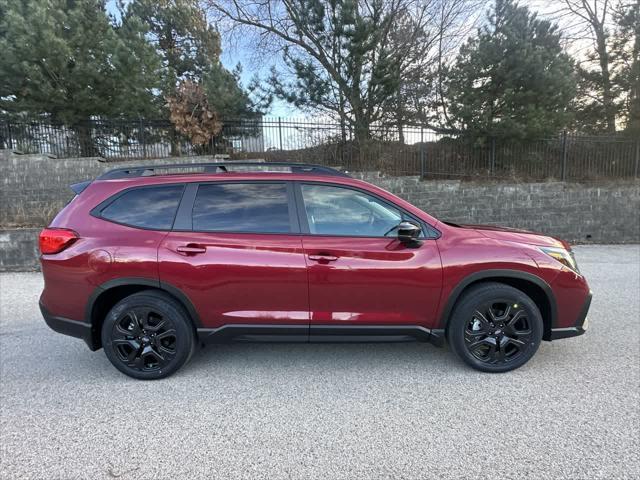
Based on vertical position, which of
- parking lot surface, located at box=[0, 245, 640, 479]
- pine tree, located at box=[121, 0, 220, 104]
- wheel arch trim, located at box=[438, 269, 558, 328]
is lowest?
parking lot surface, located at box=[0, 245, 640, 479]

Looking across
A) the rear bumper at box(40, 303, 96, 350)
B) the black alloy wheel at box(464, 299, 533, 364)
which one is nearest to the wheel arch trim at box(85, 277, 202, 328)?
the rear bumper at box(40, 303, 96, 350)

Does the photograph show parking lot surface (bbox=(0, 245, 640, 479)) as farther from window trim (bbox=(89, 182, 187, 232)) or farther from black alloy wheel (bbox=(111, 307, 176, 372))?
window trim (bbox=(89, 182, 187, 232))

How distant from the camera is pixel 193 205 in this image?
10.5 ft

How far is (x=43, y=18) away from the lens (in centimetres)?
943

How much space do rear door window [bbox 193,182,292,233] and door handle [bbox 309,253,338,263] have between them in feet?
1.01

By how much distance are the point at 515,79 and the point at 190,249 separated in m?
10.7

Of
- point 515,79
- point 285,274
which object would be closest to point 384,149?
point 515,79

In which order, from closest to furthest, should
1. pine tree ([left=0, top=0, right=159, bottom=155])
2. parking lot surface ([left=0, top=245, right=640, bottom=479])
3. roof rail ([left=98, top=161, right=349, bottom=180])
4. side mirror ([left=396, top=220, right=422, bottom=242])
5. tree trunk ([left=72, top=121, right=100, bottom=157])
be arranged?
1. parking lot surface ([left=0, top=245, right=640, bottom=479])
2. side mirror ([left=396, top=220, right=422, bottom=242])
3. roof rail ([left=98, top=161, right=349, bottom=180])
4. pine tree ([left=0, top=0, right=159, bottom=155])
5. tree trunk ([left=72, top=121, right=100, bottom=157])

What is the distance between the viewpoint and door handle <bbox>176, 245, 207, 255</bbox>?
306 centimetres

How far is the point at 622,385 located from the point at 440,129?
32.0ft

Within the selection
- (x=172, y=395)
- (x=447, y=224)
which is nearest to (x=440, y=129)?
(x=447, y=224)

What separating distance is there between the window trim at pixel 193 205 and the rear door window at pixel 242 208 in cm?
2

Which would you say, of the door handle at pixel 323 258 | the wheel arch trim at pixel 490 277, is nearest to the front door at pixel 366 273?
the door handle at pixel 323 258

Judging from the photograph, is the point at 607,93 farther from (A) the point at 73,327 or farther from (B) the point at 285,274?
(A) the point at 73,327
